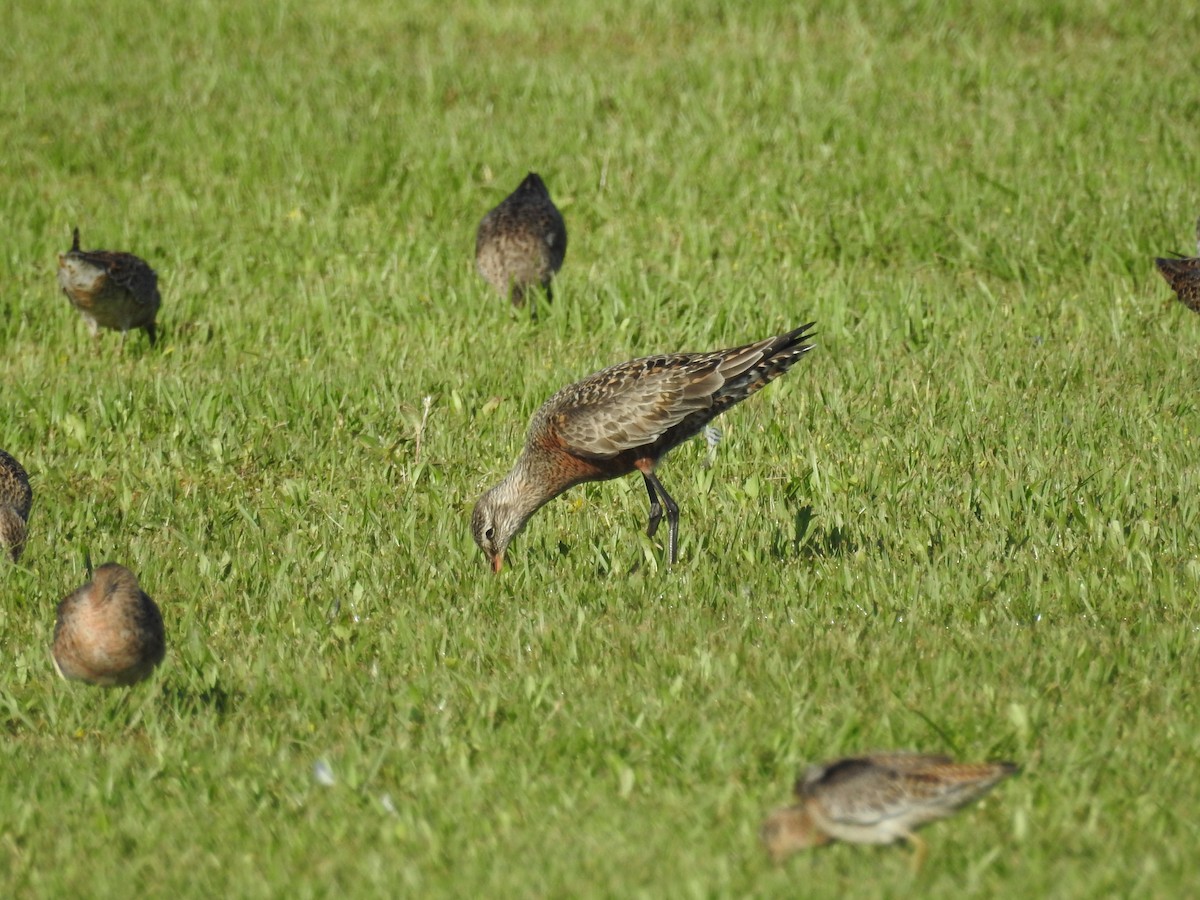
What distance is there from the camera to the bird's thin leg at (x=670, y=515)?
302 inches

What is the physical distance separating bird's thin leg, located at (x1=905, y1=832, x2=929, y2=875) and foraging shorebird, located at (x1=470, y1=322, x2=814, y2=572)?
10.0 feet

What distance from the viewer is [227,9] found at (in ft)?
58.3

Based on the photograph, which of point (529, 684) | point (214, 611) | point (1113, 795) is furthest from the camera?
point (214, 611)

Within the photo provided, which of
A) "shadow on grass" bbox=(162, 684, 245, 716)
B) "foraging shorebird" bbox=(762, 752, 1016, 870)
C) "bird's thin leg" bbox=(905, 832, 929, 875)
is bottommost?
"shadow on grass" bbox=(162, 684, 245, 716)

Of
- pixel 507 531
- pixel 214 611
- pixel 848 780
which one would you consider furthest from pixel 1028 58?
pixel 848 780

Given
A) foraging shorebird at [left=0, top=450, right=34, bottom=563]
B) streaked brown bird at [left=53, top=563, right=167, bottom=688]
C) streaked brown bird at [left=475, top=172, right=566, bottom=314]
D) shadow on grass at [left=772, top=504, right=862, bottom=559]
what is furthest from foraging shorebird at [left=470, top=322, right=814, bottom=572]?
streaked brown bird at [left=475, top=172, right=566, bottom=314]

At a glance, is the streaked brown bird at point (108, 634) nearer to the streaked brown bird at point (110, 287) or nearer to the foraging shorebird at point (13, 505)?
the foraging shorebird at point (13, 505)

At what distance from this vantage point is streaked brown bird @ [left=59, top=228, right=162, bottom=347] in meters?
10.9

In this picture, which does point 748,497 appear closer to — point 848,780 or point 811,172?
point 848,780

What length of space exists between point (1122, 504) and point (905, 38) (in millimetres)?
9676

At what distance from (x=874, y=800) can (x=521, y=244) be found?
7.56 metres

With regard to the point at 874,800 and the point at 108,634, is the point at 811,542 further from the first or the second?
the point at 108,634

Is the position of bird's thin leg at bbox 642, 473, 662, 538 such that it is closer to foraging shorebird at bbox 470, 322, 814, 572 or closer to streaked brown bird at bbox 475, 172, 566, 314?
foraging shorebird at bbox 470, 322, 814, 572

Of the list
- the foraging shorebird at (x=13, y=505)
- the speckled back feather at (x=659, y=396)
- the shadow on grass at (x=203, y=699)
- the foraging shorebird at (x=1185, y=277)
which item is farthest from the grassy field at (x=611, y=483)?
the speckled back feather at (x=659, y=396)
